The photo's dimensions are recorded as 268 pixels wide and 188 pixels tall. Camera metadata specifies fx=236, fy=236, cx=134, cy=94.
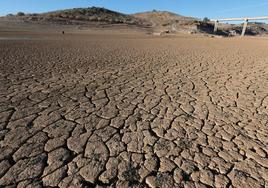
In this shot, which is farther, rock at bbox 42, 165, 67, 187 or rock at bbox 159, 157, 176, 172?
rock at bbox 159, 157, 176, 172

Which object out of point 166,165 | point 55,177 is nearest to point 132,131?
point 166,165

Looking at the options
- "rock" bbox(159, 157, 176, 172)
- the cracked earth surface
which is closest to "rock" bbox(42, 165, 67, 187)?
the cracked earth surface

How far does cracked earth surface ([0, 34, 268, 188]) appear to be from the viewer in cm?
205

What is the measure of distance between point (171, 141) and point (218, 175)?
0.65 metres

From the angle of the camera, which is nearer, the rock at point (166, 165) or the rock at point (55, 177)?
the rock at point (55, 177)

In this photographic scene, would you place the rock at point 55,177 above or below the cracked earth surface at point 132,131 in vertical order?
above

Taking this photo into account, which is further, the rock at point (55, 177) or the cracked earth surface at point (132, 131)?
the cracked earth surface at point (132, 131)

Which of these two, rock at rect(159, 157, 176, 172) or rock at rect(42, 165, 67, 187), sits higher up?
rock at rect(42, 165, 67, 187)

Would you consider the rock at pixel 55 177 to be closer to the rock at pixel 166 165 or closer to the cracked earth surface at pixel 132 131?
the cracked earth surface at pixel 132 131

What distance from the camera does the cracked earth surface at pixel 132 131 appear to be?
2.05 m

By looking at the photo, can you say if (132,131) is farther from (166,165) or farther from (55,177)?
(55,177)

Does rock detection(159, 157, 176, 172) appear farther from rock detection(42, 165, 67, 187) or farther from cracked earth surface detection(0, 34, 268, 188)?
rock detection(42, 165, 67, 187)

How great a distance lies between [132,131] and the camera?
2.81 m


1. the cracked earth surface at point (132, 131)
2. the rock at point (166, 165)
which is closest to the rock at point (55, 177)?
the cracked earth surface at point (132, 131)
